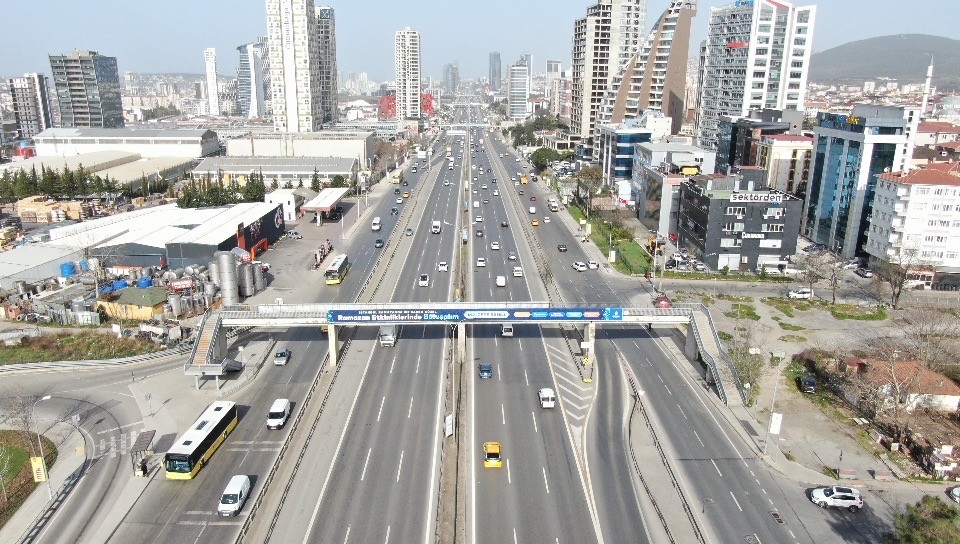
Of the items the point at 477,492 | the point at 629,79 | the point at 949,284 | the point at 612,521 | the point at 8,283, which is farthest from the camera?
the point at 629,79

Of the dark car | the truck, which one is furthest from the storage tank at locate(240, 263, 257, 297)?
the dark car

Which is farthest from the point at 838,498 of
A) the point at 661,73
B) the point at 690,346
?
the point at 661,73

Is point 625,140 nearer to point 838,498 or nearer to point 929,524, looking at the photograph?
point 838,498

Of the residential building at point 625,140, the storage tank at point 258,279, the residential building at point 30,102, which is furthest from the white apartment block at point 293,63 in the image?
the storage tank at point 258,279

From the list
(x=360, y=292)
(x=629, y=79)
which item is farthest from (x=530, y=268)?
(x=629, y=79)

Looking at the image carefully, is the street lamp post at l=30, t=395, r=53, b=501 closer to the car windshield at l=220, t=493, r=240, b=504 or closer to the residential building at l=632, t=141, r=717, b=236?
the car windshield at l=220, t=493, r=240, b=504

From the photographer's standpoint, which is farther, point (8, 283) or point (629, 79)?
point (629, 79)

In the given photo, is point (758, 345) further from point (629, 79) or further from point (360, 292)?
point (629, 79)
